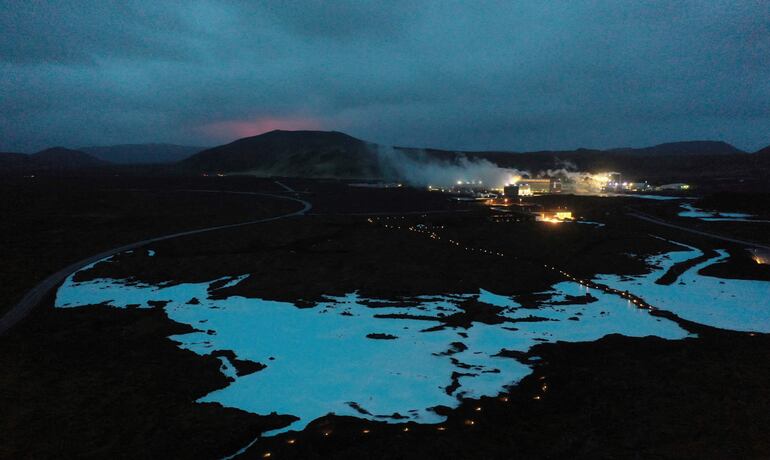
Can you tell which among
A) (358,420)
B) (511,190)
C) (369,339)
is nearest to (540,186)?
(511,190)

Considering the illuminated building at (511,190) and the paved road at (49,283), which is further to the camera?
the illuminated building at (511,190)

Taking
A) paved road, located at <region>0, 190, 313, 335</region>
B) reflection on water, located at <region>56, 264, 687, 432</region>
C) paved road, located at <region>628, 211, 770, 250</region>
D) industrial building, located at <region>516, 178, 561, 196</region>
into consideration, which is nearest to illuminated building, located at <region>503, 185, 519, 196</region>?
Result: industrial building, located at <region>516, 178, 561, 196</region>

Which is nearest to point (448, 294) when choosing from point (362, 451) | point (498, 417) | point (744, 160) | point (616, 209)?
point (498, 417)

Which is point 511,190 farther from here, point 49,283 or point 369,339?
point 49,283

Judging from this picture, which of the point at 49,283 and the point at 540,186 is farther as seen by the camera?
the point at 540,186

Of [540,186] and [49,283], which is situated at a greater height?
[540,186]

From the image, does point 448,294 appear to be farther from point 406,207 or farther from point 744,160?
point 744,160

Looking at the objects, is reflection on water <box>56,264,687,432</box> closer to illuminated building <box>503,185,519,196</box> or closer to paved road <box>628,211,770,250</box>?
paved road <box>628,211,770,250</box>

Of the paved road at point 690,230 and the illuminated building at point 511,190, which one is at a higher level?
the illuminated building at point 511,190

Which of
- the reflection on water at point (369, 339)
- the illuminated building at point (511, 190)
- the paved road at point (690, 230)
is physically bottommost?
the reflection on water at point (369, 339)

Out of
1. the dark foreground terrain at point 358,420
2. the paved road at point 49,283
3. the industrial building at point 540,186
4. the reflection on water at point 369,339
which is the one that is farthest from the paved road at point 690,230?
the paved road at point 49,283

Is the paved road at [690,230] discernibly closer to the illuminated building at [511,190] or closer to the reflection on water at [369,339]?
the illuminated building at [511,190]

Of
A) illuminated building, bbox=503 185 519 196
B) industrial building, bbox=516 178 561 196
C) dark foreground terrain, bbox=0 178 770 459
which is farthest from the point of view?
industrial building, bbox=516 178 561 196
